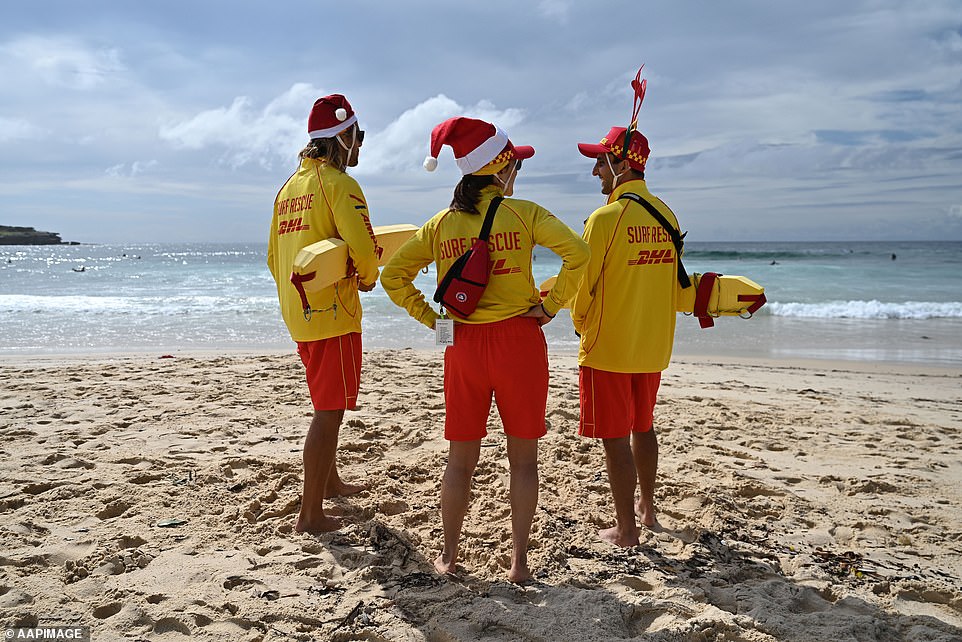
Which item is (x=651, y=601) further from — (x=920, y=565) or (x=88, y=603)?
(x=88, y=603)

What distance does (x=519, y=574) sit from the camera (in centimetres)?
288

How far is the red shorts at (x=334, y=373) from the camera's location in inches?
128

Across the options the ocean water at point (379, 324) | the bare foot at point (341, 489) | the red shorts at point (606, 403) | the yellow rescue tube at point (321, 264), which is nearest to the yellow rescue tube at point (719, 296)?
the red shorts at point (606, 403)

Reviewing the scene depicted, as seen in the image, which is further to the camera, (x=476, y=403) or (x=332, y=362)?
(x=332, y=362)

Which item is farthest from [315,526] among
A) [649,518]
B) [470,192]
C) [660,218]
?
[660,218]

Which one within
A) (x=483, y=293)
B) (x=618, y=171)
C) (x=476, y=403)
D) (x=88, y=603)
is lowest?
(x=88, y=603)

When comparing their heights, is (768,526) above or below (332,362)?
below

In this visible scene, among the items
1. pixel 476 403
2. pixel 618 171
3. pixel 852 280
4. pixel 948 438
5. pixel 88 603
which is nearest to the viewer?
pixel 88 603

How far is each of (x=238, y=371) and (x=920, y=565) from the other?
6.15 meters

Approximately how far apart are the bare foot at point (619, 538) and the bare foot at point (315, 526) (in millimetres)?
1365

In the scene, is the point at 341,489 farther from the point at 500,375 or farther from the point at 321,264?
the point at 500,375

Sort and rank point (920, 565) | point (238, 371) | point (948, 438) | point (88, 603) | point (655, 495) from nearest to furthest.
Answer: point (88, 603)
point (920, 565)
point (655, 495)
point (948, 438)
point (238, 371)

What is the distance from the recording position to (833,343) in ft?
34.6

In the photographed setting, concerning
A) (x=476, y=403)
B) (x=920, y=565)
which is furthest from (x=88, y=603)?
(x=920, y=565)
